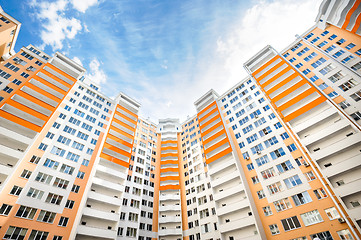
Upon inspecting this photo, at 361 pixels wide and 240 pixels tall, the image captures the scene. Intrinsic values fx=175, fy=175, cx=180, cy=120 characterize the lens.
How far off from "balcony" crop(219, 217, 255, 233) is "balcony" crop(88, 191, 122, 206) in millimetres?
25088

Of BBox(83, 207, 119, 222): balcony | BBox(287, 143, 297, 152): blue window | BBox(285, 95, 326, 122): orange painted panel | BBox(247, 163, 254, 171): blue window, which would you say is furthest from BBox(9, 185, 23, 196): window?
BBox(285, 95, 326, 122): orange painted panel

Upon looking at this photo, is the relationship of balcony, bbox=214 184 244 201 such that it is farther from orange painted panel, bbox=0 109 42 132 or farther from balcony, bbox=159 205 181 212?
orange painted panel, bbox=0 109 42 132

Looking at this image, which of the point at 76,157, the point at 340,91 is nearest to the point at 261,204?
the point at 340,91

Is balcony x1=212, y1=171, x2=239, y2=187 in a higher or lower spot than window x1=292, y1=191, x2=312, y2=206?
higher

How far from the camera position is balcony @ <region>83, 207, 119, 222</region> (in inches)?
1490

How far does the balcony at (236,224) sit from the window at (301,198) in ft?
30.0

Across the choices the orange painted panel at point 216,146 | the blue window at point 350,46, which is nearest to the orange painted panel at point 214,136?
the orange painted panel at point 216,146

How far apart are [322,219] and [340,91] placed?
24.7 m

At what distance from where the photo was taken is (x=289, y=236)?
30422mm

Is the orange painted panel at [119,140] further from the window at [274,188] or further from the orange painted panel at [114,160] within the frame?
the window at [274,188]

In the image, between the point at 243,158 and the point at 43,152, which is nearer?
the point at 43,152

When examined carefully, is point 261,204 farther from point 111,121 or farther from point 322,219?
point 111,121

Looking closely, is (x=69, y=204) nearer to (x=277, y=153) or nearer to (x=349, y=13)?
(x=277, y=153)

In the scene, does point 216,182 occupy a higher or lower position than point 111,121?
lower
